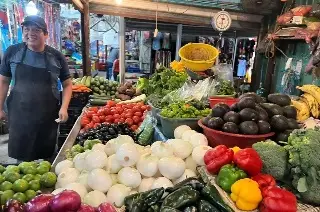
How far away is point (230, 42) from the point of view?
31.5 feet

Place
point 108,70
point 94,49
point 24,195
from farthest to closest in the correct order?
point 94,49, point 108,70, point 24,195

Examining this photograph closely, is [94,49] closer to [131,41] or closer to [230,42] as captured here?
[131,41]

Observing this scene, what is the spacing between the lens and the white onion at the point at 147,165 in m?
1.59

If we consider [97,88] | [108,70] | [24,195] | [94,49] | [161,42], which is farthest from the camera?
[94,49]

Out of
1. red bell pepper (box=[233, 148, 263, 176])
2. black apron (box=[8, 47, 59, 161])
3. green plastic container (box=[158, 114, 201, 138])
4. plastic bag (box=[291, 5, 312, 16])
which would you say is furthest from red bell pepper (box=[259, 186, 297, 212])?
plastic bag (box=[291, 5, 312, 16])

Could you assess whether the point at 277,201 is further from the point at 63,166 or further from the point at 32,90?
the point at 32,90

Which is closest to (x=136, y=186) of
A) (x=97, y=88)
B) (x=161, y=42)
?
(x=97, y=88)

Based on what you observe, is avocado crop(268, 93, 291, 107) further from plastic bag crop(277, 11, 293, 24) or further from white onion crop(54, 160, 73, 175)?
plastic bag crop(277, 11, 293, 24)

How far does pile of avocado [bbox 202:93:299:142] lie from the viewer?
6.01 ft

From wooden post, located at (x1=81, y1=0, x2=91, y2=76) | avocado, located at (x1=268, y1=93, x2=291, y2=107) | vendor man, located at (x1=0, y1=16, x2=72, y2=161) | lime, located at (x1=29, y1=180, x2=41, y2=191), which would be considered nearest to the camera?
lime, located at (x1=29, y1=180, x2=41, y2=191)

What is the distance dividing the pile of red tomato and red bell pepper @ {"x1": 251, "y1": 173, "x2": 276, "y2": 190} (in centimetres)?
216

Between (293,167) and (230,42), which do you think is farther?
(230,42)

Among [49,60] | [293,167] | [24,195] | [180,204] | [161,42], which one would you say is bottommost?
[24,195]

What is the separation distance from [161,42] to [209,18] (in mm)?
2762
